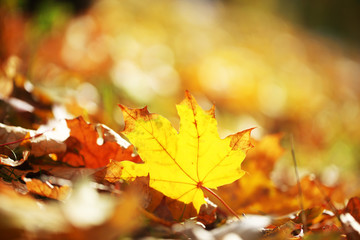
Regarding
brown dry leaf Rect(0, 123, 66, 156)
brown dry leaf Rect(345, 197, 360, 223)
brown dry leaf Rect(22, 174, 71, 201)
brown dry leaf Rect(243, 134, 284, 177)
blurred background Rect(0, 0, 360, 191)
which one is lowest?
brown dry leaf Rect(22, 174, 71, 201)

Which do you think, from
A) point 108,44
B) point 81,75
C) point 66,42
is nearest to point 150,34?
point 108,44

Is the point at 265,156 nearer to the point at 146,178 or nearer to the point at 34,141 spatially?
the point at 146,178

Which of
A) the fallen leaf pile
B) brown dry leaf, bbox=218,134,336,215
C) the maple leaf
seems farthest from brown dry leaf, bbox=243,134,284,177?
the maple leaf

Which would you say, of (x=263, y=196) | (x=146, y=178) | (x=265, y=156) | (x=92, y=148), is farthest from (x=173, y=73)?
(x=146, y=178)

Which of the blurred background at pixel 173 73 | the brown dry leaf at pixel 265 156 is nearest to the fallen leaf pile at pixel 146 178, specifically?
the blurred background at pixel 173 73

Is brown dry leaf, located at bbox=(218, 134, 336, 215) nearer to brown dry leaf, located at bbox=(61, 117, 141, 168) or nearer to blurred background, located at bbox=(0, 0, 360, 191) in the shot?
blurred background, located at bbox=(0, 0, 360, 191)

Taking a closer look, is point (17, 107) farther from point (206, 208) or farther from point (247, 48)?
point (247, 48)

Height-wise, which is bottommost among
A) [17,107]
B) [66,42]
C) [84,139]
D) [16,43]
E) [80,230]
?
[80,230]
